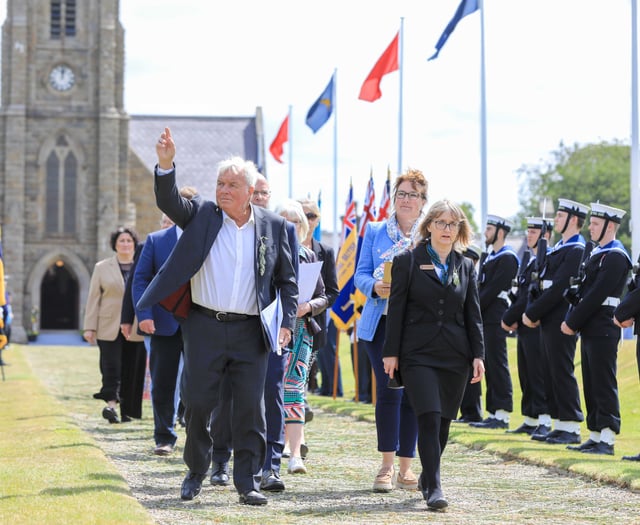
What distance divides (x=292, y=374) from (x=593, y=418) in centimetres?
313

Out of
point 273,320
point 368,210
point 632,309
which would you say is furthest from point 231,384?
point 368,210

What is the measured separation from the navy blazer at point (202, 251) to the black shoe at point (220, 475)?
5.05 ft

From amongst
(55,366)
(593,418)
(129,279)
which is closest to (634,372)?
(593,418)

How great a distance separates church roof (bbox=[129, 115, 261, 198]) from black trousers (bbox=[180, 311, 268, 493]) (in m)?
60.5

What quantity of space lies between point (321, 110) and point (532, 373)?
20.8 meters

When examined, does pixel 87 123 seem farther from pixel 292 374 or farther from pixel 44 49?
pixel 292 374

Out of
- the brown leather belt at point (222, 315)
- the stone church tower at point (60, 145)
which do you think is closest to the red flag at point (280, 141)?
the stone church tower at point (60, 145)

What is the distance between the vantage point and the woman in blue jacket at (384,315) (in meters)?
8.69

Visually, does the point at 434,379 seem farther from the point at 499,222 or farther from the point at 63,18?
the point at 63,18

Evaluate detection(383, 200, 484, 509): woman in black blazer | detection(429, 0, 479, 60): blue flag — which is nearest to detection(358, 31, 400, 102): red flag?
detection(429, 0, 479, 60): blue flag

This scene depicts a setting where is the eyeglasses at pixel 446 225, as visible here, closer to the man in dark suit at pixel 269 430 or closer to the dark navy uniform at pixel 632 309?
the man in dark suit at pixel 269 430

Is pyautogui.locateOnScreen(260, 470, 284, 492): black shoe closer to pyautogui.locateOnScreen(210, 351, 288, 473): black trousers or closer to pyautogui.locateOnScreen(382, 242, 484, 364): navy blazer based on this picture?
pyautogui.locateOnScreen(210, 351, 288, 473): black trousers

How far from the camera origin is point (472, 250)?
13805mm

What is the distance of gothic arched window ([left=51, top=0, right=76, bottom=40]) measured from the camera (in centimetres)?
6119
